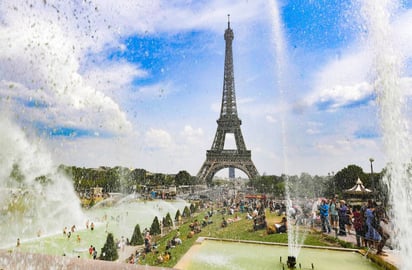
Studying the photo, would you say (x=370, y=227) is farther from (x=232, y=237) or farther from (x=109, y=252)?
(x=109, y=252)

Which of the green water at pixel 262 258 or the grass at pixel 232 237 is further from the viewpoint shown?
the grass at pixel 232 237

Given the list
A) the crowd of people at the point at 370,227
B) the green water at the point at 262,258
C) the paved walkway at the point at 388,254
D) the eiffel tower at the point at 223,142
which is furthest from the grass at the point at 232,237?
the eiffel tower at the point at 223,142

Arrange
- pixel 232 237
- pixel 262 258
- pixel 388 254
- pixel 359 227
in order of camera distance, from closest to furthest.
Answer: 1. pixel 388 254
2. pixel 262 258
3. pixel 359 227
4. pixel 232 237

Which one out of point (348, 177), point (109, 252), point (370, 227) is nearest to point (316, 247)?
point (370, 227)

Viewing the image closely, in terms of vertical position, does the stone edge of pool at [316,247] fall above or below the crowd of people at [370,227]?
below

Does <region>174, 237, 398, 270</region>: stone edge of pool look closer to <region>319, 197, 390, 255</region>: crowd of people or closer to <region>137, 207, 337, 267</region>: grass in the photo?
<region>319, 197, 390, 255</region>: crowd of people

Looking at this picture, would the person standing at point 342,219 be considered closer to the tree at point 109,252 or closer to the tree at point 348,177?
the tree at point 109,252

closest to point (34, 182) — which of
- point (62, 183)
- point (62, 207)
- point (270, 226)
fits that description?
point (62, 183)
